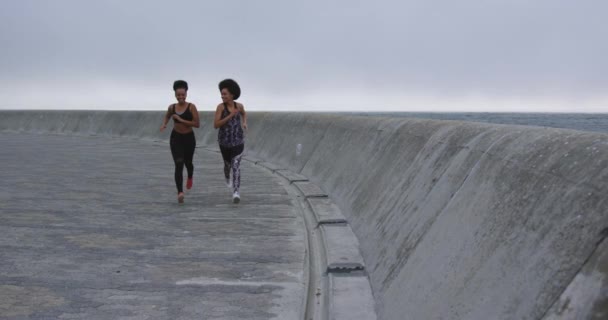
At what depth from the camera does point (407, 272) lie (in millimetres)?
4031

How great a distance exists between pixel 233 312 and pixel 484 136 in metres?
2.08

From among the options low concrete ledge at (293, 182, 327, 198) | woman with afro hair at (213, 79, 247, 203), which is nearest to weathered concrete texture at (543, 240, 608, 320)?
low concrete ledge at (293, 182, 327, 198)

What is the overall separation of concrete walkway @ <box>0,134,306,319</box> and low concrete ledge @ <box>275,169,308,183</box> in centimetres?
27

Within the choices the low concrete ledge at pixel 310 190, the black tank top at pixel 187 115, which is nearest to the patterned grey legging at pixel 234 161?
the black tank top at pixel 187 115

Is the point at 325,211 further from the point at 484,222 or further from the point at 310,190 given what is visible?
the point at 484,222

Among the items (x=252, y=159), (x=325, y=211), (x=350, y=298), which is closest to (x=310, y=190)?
(x=325, y=211)

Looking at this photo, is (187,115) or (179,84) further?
(187,115)

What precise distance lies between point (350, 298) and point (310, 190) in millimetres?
5432

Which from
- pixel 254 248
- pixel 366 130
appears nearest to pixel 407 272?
pixel 254 248

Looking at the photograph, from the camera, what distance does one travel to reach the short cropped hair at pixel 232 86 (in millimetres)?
9469

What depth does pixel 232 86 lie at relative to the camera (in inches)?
376

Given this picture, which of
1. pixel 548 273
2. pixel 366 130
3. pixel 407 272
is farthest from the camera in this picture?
pixel 366 130

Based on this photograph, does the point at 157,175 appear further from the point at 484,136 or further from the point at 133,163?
the point at 484,136

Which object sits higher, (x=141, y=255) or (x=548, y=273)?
(x=548, y=273)
